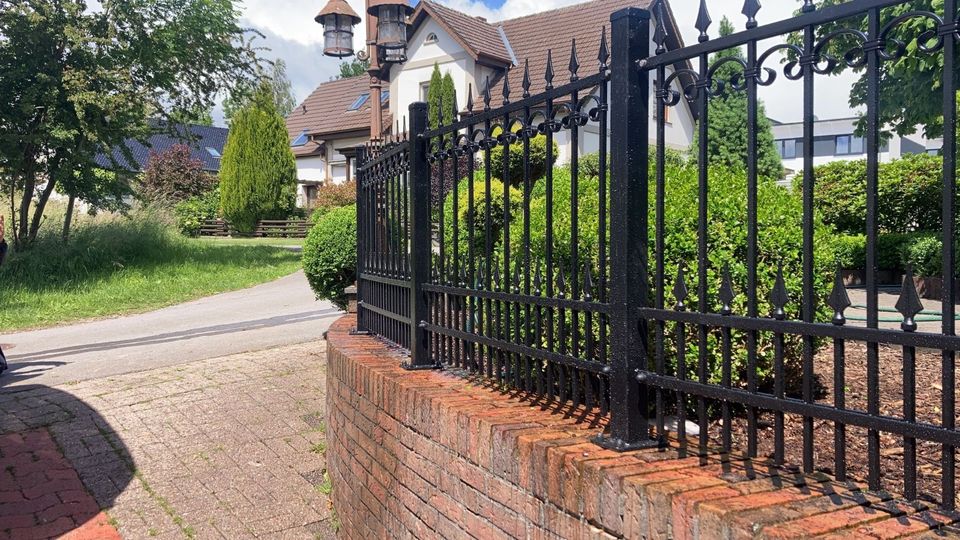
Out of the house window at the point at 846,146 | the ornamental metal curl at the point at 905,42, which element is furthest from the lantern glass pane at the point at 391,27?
the house window at the point at 846,146

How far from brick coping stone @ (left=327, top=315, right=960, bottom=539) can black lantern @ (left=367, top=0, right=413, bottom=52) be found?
6.29 m

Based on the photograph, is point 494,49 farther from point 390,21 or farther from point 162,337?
point 162,337

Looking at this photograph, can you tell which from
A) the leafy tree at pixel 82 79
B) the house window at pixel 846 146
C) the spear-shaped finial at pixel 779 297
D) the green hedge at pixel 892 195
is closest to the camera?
the spear-shaped finial at pixel 779 297

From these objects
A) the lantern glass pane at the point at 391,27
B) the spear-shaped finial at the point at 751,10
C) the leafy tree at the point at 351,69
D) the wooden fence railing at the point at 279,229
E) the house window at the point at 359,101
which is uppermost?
the leafy tree at the point at 351,69

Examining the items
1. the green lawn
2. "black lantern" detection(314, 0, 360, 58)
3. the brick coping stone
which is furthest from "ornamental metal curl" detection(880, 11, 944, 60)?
the green lawn

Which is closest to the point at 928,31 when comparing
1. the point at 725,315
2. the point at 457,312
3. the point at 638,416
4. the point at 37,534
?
the point at 725,315

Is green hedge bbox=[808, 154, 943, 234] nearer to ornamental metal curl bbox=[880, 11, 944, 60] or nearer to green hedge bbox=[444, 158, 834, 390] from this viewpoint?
green hedge bbox=[444, 158, 834, 390]

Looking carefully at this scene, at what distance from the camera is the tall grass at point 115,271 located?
531 inches

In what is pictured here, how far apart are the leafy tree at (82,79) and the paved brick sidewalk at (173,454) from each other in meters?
11.0

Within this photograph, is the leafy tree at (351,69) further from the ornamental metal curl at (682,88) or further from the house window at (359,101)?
the ornamental metal curl at (682,88)

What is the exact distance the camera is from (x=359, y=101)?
37594mm

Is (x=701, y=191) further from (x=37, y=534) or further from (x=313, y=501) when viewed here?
(x=37, y=534)

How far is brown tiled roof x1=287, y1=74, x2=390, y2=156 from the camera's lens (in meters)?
35.4

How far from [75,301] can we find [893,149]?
1934 inches
